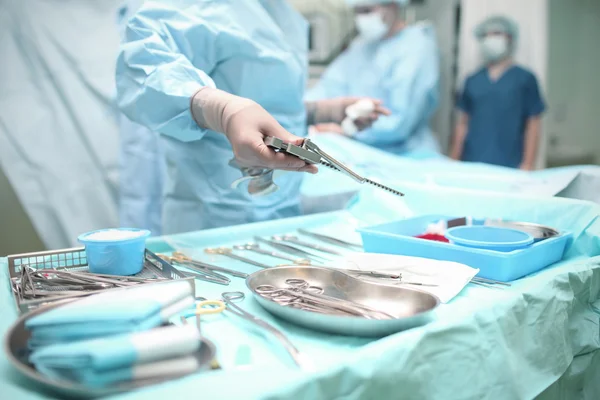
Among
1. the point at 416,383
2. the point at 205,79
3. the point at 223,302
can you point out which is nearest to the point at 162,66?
the point at 205,79

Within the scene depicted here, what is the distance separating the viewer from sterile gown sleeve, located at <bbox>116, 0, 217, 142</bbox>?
1246 millimetres

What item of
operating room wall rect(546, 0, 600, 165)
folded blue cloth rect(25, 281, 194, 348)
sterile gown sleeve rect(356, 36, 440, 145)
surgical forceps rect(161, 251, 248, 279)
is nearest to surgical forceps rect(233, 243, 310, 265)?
surgical forceps rect(161, 251, 248, 279)

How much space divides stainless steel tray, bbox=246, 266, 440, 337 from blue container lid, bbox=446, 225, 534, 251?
32 centimetres

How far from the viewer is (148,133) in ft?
6.64

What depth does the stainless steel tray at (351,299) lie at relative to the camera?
74 cm

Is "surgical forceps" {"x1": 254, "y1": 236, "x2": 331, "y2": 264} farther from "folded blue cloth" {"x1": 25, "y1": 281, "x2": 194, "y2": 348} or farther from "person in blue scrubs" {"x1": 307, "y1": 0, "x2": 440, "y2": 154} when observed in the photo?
"person in blue scrubs" {"x1": 307, "y1": 0, "x2": 440, "y2": 154}

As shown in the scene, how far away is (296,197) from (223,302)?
956mm

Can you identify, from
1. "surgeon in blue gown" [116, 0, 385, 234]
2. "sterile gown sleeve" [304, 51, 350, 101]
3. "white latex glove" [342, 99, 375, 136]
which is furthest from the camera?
"sterile gown sleeve" [304, 51, 350, 101]

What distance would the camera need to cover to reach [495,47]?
3094 mm

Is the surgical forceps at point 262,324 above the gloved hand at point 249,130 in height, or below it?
below

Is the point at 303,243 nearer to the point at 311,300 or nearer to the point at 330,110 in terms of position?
the point at 311,300

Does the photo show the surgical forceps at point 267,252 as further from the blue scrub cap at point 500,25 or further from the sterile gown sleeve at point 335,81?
the blue scrub cap at point 500,25

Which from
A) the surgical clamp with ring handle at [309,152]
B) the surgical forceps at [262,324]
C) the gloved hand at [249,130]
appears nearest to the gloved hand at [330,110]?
the gloved hand at [249,130]

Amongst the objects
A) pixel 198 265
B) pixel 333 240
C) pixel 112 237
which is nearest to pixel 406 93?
pixel 333 240
